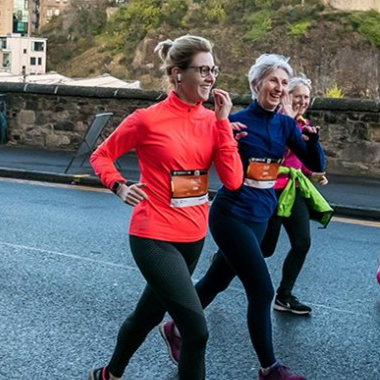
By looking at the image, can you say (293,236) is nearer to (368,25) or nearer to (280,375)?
(280,375)

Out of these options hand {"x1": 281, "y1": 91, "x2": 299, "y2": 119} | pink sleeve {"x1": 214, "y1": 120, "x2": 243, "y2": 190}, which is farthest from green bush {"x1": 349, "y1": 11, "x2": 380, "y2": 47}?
pink sleeve {"x1": 214, "y1": 120, "x2": 243, "y2": 190}

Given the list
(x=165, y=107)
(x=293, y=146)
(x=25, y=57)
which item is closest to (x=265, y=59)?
(x=293, y=146)

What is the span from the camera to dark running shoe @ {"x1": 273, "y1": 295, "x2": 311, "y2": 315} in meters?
5.77

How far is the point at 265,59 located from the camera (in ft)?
15.0

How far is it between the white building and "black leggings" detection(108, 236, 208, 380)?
119m

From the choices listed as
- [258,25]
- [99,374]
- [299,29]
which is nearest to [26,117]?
[99,374]

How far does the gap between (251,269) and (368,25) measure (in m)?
107

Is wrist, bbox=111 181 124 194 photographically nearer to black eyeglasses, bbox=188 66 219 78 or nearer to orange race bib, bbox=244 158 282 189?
black eyeglasses, bbox=188 66 219 78

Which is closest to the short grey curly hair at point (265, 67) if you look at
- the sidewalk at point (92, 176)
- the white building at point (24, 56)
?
the sidewalk at point (92, 176)

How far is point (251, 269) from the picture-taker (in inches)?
164

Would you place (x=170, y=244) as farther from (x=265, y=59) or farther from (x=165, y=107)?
(x=265, y=59)

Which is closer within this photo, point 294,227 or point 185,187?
point 185,187

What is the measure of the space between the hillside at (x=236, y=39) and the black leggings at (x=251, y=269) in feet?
316

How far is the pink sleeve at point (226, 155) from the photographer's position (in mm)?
3848
